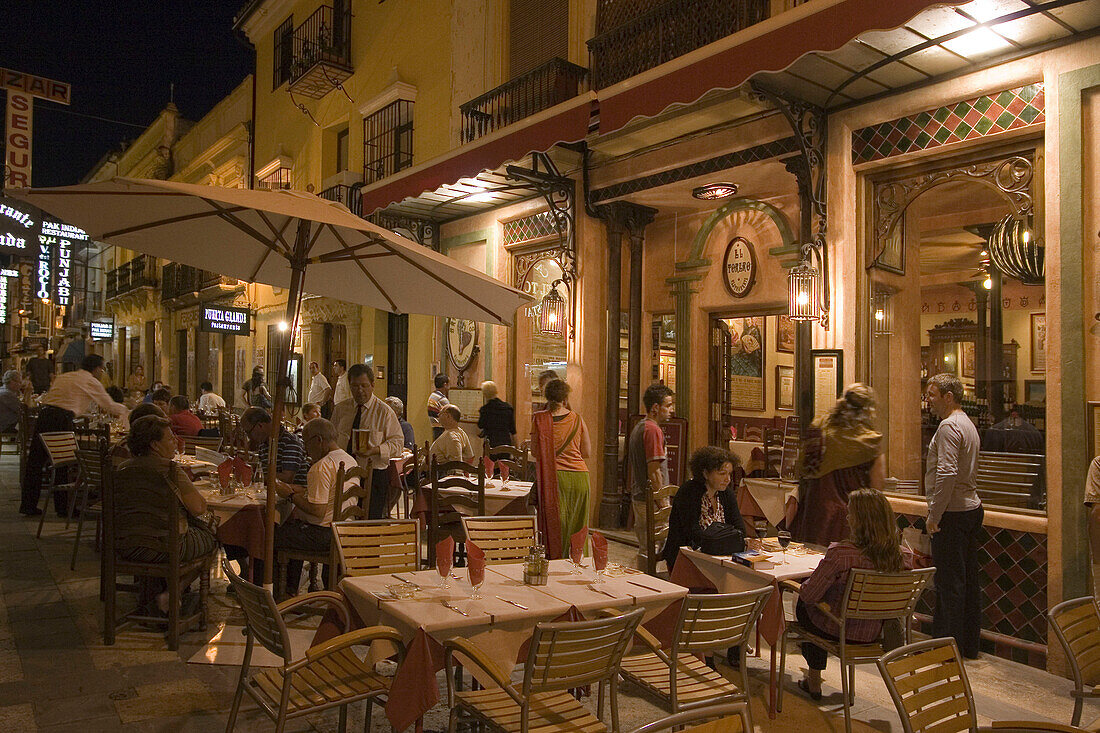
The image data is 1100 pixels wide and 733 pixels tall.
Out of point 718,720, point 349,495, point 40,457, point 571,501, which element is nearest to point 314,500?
point 349,495

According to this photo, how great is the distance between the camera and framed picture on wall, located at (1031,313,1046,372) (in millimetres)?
6402

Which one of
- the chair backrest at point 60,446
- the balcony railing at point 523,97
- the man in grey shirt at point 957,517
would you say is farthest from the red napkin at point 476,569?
the balcony railing at point 523,97

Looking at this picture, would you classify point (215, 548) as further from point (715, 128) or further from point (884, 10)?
point (715, 128)

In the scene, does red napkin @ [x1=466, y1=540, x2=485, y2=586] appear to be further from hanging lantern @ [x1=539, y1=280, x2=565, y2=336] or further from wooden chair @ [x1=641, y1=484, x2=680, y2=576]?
hanging lantern @ [x1=539, y1=280, x2=565, y2=336]

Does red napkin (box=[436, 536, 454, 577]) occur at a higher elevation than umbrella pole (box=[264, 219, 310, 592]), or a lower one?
lower

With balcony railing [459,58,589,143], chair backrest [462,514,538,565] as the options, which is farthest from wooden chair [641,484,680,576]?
balcony railing [459,58,589,143]

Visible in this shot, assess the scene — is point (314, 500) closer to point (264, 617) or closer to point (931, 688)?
point (264, 617)

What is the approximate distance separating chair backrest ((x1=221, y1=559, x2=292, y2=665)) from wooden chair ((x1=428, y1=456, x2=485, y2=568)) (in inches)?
112

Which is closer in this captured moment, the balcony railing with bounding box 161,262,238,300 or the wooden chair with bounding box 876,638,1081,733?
the wooden chair with bounding box 876,638,1081,733

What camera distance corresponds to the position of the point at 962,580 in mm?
5453

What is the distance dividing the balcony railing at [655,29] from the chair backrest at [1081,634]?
230 inches

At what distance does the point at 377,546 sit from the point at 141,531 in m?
1.72

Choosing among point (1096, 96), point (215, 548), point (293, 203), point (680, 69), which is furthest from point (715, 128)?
point (215, 548)

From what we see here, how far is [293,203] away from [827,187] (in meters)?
4.97
